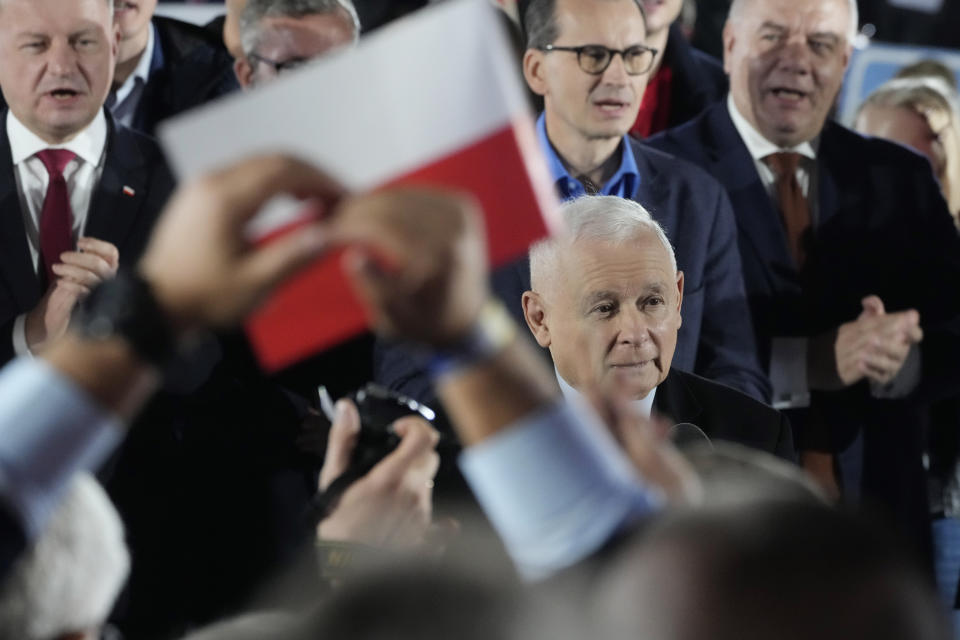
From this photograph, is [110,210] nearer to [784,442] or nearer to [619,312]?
[619,312]

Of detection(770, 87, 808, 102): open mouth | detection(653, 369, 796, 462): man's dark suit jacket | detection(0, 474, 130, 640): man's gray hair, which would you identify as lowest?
detection(653, 369, 796, 462): man's dark suit jacket

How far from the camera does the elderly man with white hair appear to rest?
2.70 meters

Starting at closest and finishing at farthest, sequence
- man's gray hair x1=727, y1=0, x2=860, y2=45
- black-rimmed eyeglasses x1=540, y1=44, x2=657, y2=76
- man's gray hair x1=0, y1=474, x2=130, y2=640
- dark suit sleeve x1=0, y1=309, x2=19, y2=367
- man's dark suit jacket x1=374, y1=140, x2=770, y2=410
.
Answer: man's gray hair x1=0, y1=474, x2=130, y2=640 < dark suit sleeve x1=0, y1=309, x2=19, y2=367 < man's dark suit jacket x1=374, y1=140, x2=770, y2=410 < black-rimmed eyeglasses x1=540, y1=44, x2=657, y2=76 < man's gray hair x1=727, y1=0, x2=860, y2=45

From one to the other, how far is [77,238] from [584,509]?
2148mm

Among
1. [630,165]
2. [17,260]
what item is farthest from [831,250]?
[17,260]

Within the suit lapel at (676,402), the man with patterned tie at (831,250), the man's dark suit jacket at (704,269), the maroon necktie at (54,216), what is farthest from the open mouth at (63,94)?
the man with patterned tie at (831,250)

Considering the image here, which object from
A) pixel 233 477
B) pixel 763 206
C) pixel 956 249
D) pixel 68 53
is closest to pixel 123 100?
pixel 68 53

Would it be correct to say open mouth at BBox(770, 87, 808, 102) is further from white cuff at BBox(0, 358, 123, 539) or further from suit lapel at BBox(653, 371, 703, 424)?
white cuff at BBox(0, 358, 123, 539)

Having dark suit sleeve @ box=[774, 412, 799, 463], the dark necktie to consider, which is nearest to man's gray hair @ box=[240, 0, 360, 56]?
the dark necktie

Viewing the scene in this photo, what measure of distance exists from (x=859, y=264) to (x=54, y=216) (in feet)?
→ 5.98

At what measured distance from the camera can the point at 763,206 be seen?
3.42m

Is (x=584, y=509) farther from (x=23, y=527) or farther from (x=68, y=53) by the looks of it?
(x=68, y=53)

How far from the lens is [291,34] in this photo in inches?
128

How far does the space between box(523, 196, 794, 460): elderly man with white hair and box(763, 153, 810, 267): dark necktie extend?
2.48 feet
